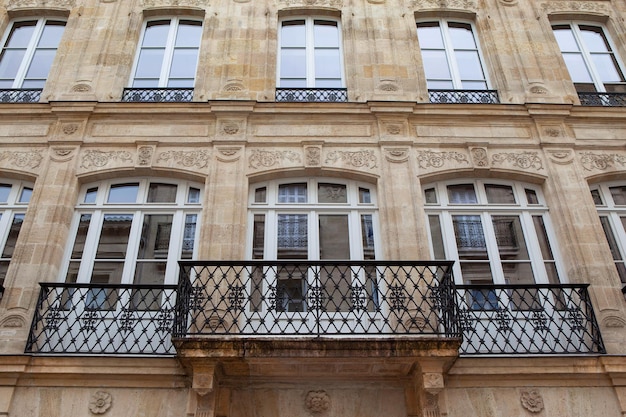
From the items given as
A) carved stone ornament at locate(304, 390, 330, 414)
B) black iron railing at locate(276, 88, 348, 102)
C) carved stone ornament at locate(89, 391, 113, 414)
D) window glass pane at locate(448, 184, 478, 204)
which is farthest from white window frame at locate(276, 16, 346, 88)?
carved stone ornament at locate(89, 391, 113, 414)

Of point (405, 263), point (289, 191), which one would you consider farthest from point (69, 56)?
point (405, 263)

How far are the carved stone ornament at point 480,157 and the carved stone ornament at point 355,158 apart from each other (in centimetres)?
128

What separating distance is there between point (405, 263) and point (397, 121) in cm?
243

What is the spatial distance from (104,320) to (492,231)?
458cm

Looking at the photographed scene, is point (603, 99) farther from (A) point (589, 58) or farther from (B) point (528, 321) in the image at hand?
(B) point (528, 321)

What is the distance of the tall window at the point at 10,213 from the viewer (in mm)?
6227

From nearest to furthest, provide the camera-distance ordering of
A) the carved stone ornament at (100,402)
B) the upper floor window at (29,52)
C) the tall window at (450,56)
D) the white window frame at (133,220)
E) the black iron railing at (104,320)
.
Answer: the carved stone ornament at (100,402)
the black iron railing at (104,320)
the white window frame at (133,220)
the upper floor window at (29,52)
the tall window at (450,56)

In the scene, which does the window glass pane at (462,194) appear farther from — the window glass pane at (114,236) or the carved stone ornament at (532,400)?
the window glass pane at (114,236)

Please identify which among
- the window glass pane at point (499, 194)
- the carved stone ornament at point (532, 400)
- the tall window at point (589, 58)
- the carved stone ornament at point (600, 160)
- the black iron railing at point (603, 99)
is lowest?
the carved stone ornament at point (532, 400)

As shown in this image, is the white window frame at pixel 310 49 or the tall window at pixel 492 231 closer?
the tall window at pixel 492 231

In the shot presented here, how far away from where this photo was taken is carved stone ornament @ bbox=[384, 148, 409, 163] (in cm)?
677

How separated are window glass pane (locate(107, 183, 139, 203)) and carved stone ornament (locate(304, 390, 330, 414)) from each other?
3.31m

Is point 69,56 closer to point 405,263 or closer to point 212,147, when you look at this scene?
point 212,147

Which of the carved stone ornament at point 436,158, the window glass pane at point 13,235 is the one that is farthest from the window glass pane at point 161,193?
the carved stone ornament at point 436,158
